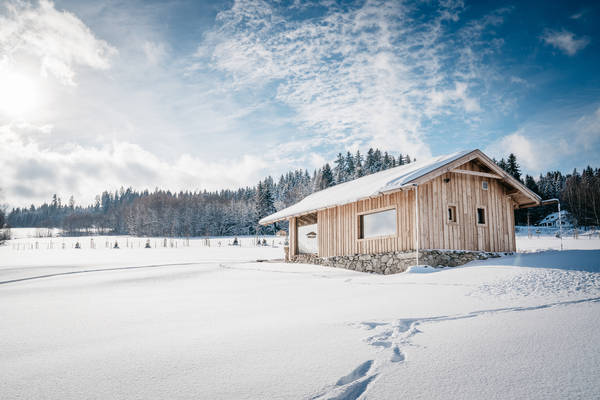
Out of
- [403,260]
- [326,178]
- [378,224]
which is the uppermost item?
[326,178]

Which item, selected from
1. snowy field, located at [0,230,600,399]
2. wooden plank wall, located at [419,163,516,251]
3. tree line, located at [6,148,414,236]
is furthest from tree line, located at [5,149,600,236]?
snowy field, located at [0,230,600,399]

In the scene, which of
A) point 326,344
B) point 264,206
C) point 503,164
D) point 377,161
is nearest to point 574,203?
point 503,164

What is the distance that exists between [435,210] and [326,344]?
30.7ft

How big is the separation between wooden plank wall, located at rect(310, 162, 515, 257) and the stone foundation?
8.3 inches

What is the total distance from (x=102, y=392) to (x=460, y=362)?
109 inches

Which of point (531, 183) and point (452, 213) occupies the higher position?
point (531, 183)

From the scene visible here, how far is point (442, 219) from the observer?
38.5ft

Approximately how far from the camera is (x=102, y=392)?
8.21 feet

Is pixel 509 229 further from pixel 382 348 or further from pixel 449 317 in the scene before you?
pixel 382 348

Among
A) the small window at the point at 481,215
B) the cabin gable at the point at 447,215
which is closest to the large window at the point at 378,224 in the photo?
the cabin gable at the point at 447,215

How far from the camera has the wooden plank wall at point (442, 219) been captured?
37.7 feet

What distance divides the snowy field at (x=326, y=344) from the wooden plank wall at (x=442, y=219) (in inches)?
193

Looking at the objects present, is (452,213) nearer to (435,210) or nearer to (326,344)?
(435,210)

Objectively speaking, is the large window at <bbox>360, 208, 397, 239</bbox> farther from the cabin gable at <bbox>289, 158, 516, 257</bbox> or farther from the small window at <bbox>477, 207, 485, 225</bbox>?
the small window at <bbox>477, 207, 485, 225</bbox>
